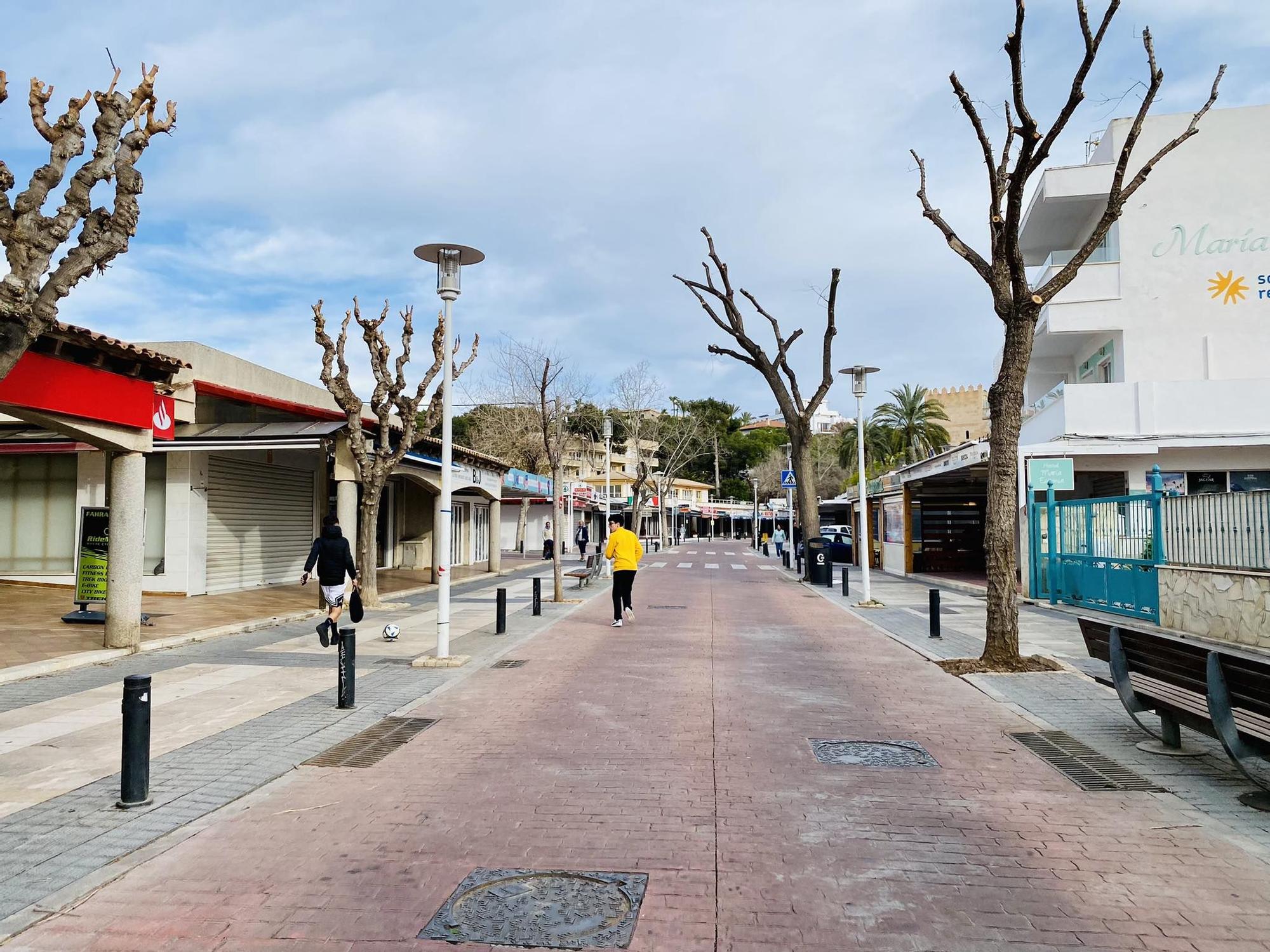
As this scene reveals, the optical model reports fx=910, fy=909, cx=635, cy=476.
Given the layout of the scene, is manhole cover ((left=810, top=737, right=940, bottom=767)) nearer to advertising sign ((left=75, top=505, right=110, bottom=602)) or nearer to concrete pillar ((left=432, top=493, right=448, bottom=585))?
advertising sign ((left=75, top=505, right=110, bottom=602))

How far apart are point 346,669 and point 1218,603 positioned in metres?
11.1

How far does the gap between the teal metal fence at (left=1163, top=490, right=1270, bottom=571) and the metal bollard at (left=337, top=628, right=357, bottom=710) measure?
10.8 m

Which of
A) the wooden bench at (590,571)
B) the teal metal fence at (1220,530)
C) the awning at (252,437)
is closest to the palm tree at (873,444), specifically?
the wooden bench at (590,571)

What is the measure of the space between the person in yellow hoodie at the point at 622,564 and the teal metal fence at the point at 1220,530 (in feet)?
26.3

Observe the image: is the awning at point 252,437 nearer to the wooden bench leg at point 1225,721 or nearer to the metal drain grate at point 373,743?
the metal drain grate at point 373,743

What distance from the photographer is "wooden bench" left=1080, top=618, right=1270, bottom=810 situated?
17.5 ft

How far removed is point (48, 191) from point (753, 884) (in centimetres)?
778

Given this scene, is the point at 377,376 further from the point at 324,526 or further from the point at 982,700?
the point at 982,700

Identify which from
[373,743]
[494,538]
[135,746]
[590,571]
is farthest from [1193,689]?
[494,538]

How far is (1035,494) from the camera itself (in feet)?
67.4

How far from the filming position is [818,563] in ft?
83.6

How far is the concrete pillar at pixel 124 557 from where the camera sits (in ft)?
37.6

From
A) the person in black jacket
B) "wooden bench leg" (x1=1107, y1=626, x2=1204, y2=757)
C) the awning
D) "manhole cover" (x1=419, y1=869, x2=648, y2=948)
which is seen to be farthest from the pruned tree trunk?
"manhole cover" (x1=419, y1=869, x2=648, y2=948)

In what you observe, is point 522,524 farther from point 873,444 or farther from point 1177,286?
point 873,444
